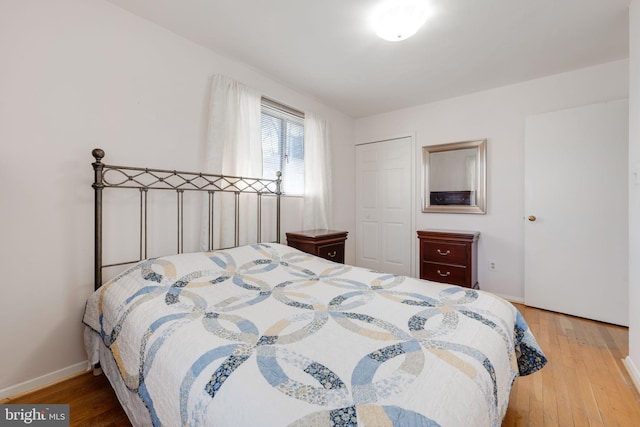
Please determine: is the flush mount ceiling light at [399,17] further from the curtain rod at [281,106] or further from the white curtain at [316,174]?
the white curtain at [316,174]

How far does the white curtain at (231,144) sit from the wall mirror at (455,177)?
2168mm

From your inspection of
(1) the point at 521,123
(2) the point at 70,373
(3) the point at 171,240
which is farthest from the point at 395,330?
(1) the point at 521,123

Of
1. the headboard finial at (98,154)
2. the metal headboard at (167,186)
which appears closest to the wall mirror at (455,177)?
the metal headboard at (167,186)

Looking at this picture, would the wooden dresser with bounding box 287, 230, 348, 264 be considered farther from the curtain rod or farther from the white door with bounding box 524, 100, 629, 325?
the white door with bounding box 524, 100, 629, 325

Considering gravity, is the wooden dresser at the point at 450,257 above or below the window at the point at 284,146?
below

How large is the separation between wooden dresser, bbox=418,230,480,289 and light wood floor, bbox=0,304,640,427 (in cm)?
96

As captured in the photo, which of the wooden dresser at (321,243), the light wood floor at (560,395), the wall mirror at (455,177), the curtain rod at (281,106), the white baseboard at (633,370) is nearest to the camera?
the light wood floor at (560,395)

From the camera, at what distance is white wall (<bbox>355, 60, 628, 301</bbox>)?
272 cm

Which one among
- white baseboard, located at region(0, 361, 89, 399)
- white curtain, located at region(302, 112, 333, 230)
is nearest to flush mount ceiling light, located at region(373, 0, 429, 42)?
white curtain, located at region(302, 112, 333, 230)

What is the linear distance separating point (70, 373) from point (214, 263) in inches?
41.8

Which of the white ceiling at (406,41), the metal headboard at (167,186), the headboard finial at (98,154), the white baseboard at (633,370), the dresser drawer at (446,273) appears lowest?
the white baseboard at (633,370)

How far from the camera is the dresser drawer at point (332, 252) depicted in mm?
2711

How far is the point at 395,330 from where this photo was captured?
1.01 meters

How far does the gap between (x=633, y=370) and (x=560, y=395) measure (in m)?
0.59
